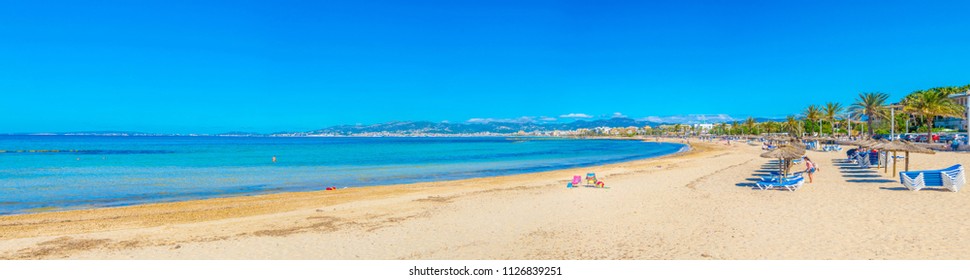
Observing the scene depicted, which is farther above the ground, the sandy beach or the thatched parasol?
the thatched parasol

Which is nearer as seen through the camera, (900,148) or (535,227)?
(535,227)

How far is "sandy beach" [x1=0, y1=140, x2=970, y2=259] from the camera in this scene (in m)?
6.89

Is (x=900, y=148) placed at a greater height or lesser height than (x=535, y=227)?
greater

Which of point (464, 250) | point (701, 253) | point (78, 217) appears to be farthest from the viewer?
point (78, 217)

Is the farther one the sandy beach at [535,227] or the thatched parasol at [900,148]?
the thatched parasol at [900,148]

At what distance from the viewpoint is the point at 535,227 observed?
8.58 metres

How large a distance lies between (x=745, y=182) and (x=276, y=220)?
1204 cm

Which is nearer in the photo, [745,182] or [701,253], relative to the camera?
[701,253]

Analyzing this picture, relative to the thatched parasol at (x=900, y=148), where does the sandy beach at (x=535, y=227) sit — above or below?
below

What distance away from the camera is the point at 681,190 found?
13234 millimetres

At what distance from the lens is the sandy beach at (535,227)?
22.6 ft

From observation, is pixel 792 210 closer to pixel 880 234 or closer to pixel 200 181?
pixel 880 234

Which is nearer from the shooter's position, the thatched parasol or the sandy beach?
the sandy beach

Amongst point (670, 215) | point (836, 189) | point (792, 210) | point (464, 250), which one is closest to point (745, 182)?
point (836, 189)
